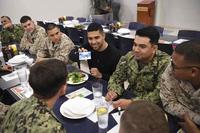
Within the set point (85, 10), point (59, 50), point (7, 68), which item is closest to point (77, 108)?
point (7, 68)

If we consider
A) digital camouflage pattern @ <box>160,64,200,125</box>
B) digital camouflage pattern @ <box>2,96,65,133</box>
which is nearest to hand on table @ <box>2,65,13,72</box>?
digital camouflage pattern @ <box>2,96,65,133</box>

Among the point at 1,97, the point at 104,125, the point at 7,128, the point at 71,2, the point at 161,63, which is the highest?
the point at 71,2

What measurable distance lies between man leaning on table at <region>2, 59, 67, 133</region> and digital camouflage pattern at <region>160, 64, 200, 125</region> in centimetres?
87

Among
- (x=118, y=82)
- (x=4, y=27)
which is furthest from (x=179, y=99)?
(x=4, y=27)

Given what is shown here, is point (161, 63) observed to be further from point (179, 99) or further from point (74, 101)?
point (74, 101)

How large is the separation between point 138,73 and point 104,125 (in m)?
0.79

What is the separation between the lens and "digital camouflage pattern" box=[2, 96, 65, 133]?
1.21 metres

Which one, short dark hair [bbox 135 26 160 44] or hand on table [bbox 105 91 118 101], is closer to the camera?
hand on table [bbox 105 91 118 101]

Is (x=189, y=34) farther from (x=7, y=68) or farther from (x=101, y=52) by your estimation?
(x=7, y=68)

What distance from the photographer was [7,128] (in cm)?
129

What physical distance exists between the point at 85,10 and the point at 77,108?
7649 millimetres

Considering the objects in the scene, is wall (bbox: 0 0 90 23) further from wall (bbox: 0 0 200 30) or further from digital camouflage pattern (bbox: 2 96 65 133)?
digital camouflage pattern (bbox: 2 96 65 133)

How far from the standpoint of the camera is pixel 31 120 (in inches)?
48.2

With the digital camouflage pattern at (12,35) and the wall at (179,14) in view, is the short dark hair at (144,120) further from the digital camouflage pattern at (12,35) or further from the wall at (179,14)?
the wall at (179,14)
